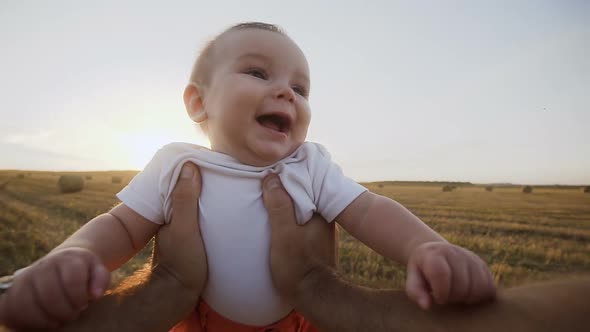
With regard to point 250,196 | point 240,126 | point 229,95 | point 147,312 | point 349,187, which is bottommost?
point 147,312

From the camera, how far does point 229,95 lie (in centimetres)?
163

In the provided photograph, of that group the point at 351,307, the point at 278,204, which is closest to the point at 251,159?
the point at 278,204

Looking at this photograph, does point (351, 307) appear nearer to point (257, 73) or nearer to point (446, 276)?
point (446, 276)

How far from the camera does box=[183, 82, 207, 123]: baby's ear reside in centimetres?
189

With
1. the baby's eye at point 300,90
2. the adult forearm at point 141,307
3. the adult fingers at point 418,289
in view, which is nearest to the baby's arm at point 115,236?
the adult forearm at point 141,307

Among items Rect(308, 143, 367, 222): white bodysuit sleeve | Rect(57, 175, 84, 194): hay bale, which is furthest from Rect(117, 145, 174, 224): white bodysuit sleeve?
Rect(57, 175, 84, 194): hay bale

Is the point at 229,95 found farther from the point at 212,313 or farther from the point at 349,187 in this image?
the point at 212,313

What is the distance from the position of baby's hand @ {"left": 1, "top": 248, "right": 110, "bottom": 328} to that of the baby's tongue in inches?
37.4

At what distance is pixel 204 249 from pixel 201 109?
0.84 m

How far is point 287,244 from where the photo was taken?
4.56 ft

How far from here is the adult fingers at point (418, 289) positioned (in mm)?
864

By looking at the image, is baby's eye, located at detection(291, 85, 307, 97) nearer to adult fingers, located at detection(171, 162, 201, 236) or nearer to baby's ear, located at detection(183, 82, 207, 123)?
Result: baby's ear, located at detection(183, 82, 207, 123)

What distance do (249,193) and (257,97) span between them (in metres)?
0.44

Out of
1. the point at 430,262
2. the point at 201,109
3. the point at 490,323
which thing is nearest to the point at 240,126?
the point at 201,109
